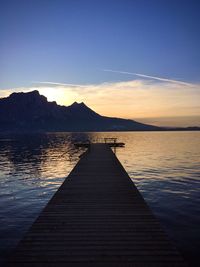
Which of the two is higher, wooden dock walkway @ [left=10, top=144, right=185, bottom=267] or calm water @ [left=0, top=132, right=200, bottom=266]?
wooden dock walkway @ [left=10, top=144, right=185, bottom=267]

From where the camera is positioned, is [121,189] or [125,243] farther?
[121,189]

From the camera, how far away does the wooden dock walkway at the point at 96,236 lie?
6.50m

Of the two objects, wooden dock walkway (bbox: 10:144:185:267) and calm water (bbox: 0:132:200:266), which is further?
calm water (bbox: 0:132:200:266)

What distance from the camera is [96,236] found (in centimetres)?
791

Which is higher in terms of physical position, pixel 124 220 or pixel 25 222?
pixel 124 220

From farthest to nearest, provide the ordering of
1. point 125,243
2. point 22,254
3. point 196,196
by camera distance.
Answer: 1. point 196,196
2. point 125,243
3. point 22,254

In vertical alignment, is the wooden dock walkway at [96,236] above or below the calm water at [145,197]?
above

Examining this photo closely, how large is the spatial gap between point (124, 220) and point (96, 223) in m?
1.15

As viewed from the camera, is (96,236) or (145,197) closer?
(96,236)

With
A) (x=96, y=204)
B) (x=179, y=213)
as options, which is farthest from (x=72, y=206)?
(x=179, y=213)

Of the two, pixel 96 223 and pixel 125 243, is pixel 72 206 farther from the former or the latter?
pixel 125 243

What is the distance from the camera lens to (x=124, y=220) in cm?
947

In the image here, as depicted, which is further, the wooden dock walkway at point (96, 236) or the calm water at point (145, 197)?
the calm water at point (145, 197)

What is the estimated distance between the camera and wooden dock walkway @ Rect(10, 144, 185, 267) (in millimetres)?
6504
